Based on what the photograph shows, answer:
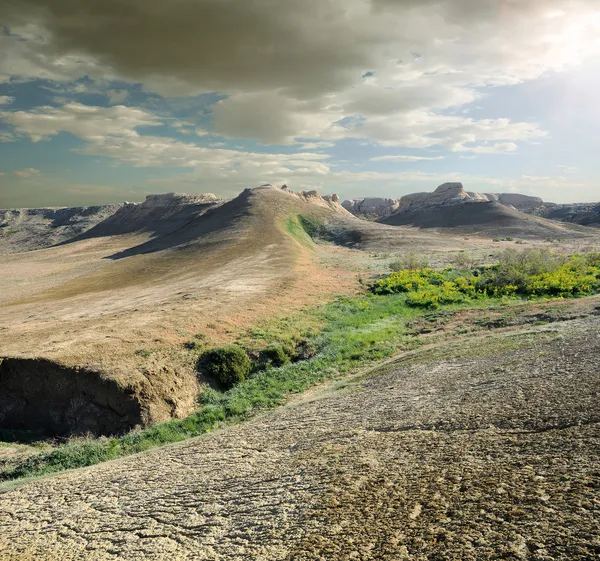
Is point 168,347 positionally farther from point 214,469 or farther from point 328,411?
point 214,469

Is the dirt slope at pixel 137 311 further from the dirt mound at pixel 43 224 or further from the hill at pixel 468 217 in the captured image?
the dirt mound at pixel 43 224

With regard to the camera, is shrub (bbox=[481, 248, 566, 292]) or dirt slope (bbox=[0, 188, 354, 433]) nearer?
dirt slope (bbox=[0, 188, 354, 433])

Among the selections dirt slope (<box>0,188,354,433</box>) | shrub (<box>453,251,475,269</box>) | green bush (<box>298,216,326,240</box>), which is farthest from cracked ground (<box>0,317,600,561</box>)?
green bush (<box>298,216,326,240</box>)

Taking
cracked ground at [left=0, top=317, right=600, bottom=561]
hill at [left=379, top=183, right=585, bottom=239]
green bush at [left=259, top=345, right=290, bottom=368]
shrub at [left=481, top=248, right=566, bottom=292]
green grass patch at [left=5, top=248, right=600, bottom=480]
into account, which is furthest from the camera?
hill at [left=379, top=183, right=585, bottom=239]

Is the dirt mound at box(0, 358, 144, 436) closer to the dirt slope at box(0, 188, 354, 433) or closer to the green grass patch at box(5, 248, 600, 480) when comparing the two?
the dirt slope at box(0, 188, 354, 433)

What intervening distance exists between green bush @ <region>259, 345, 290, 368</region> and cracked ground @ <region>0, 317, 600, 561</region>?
1075 cm

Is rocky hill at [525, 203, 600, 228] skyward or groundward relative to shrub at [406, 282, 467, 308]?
skyward

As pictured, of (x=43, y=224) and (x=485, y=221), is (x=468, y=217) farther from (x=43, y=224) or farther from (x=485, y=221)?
(x=43, y=224)

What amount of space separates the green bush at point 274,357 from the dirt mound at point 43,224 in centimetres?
14796

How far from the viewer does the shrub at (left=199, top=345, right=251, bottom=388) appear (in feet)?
68.8

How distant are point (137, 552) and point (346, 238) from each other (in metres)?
81.0

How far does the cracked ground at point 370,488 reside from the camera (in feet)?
16.8

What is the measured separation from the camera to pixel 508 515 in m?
5.14

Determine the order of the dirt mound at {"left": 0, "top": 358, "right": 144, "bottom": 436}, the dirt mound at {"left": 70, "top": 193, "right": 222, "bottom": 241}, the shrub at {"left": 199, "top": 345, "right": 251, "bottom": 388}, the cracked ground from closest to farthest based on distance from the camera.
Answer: the cracked ground, the dirt mound at {"left": 0, "top": 358, "right": 144, "bottom": 436}, the shrub at {"left": 199, "top": 345, "right": 251, "bottom": 388}, the dirt mound at {"left": 70, "top": 193, "right": 222, "bottom": 241}
